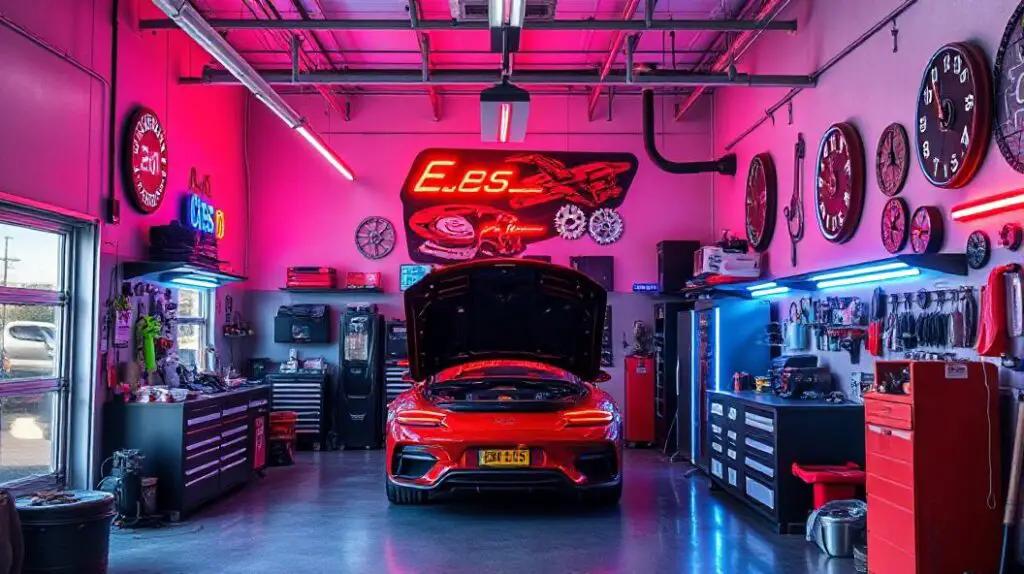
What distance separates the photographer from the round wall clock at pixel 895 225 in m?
5.14

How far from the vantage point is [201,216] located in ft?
26.4

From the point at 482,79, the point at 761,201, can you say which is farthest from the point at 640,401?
the point at 482,79

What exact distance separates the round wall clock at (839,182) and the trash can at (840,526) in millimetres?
2154

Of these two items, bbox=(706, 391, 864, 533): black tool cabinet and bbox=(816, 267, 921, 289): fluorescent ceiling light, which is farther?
bbox=(706, 391, 864, 533): black tool cabinet

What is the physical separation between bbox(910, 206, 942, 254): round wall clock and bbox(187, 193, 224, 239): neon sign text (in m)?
5.95

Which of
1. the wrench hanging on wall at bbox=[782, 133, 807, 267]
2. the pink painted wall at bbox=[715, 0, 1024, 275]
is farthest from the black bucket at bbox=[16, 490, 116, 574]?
the wrench hanging on wall at bbox=[782, 133, 807, 267]

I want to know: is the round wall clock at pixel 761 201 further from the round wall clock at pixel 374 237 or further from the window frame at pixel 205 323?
the window frame at pixel 205 323

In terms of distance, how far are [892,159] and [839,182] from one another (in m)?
0.82

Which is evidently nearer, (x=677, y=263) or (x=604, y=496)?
(x=604, y=496)

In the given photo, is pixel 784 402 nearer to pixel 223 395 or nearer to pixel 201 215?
pixel 223 395

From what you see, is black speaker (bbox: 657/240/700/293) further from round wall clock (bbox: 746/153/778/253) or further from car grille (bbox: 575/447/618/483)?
car grille (bbox: 575/447/618/483)

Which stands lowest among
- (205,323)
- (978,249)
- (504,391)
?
(504,391)

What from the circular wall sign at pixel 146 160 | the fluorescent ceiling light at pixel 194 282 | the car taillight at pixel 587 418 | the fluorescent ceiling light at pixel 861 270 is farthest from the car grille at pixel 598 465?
the circular wall sign at pixel 146 160

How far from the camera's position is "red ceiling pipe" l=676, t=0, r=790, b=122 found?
6.75 meters
